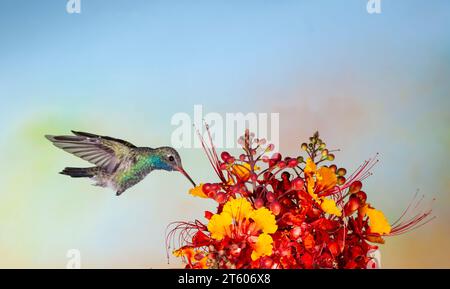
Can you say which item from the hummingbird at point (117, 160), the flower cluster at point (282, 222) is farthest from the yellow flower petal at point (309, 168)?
the hummingbird at point (117, 160)

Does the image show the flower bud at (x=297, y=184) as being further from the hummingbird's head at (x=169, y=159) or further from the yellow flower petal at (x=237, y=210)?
the hummingbird's head at (x=169, y=159)

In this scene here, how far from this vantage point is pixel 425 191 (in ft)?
5.39

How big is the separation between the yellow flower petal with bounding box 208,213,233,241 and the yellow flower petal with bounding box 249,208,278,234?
2cm

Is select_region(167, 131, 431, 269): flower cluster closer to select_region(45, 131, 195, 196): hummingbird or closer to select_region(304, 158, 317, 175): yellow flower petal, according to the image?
select_region(304, 158, 317, 175): yellow flower petal

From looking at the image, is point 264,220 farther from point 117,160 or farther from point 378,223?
point 117,160

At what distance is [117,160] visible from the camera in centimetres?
137

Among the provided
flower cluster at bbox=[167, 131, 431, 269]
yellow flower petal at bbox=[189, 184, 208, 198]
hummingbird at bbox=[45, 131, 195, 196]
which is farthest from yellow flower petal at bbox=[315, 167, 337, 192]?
hummingbird at bbox=[45, 131, 195, 196]

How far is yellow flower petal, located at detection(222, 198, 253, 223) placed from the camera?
0.43m

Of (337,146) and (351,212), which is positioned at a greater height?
(337,146)
